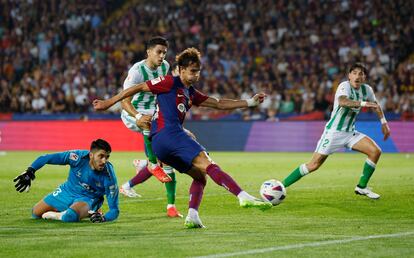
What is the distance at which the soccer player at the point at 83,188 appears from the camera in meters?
10.7

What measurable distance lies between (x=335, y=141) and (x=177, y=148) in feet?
16.2

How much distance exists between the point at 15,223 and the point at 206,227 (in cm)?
235

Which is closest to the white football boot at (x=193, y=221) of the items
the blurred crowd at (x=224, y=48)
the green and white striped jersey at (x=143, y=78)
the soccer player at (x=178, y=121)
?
the soccer player at (x=178, y=121)

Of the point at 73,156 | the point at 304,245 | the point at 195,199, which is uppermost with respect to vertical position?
the point at 73,156

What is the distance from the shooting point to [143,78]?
13.0 meters

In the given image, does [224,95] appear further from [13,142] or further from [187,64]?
[187,64]

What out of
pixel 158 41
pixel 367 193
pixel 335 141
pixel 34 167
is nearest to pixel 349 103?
pixel 335 141

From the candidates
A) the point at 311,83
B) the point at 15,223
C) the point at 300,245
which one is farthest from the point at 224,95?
the point at 300,245

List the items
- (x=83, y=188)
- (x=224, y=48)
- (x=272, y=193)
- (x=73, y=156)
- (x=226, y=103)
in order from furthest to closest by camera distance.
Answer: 1. (x=224, y=48)
2. (x=272, y=193)
3. (x=83, y=188)
4. (x=73, y=156)
5. (x=226, y=103)

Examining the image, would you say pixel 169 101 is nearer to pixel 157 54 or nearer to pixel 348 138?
pixel 157 54

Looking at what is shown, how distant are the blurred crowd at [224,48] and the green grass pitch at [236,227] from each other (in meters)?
12.7

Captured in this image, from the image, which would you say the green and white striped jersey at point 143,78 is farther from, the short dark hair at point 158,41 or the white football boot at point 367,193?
the white football boot at point 367,193

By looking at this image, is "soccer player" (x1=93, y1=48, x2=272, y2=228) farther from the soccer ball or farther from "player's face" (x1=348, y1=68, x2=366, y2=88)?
"player's face" (x1=348, y1=68, x2=366, y2=88)

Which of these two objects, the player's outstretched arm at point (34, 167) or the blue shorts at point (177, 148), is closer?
the blue shorts at point (177, 148)
